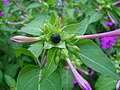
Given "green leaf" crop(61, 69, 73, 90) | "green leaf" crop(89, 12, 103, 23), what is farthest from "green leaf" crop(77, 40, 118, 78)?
"green leaf" crop(89, 12, 103, 23)

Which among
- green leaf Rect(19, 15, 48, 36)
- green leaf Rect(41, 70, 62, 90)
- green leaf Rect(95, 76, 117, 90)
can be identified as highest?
green leaf Rect(19, 15, 48, 36)

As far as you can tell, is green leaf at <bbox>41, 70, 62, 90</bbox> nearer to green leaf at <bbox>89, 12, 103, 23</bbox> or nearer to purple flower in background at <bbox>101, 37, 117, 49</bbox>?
green leaf at <bbox>89, 12, 103, 23</bbox>

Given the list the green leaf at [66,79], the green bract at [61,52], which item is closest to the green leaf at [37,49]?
the green bract at [61,52]

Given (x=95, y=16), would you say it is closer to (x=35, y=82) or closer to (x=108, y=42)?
(x=108, y=42)

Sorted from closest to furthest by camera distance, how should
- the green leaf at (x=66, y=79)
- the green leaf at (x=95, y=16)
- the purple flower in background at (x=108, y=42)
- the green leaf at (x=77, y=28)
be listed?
the green leaf at (x=77, y=28) < the green leaf at (x=66, y=79) < the green leaf at (x=95, y=16) < the purple flower in background at (x=108, y=42)

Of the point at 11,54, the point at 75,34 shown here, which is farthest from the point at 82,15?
the point at 75,34

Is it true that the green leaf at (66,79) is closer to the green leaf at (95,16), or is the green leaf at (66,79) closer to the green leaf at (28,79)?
the green leaf at (28,79)
